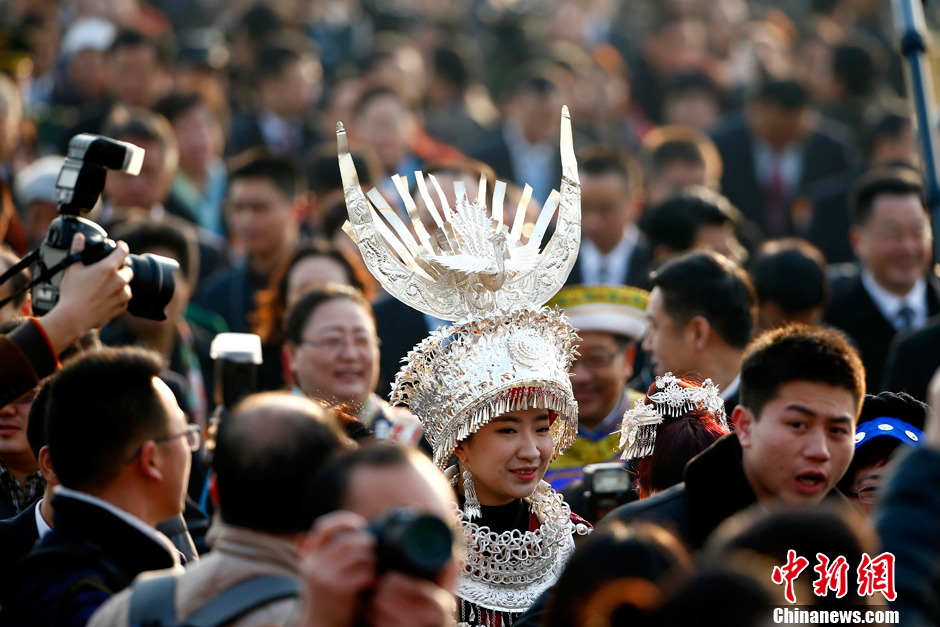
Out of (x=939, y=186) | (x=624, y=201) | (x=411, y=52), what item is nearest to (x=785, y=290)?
(x=939, y=186)

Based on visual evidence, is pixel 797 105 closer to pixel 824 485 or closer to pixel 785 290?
pixel 785 290

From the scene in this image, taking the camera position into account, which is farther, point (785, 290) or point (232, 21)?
point (232, 21)

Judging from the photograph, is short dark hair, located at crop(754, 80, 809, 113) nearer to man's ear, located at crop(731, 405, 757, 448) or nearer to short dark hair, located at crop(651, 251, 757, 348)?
short dark hair, located at crop(651, 251, 757, 348)

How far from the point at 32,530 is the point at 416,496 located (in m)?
1.68

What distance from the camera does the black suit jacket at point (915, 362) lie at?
5.22 meters

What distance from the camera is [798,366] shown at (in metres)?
3.42

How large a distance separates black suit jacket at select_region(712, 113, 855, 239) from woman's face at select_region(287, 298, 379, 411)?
16.9 ft

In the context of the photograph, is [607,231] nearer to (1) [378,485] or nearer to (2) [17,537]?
(2) [17,537]

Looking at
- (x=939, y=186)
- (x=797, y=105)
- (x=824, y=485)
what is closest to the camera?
(x=824, y=485)

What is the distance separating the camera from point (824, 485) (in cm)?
336

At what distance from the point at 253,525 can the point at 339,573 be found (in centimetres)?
56

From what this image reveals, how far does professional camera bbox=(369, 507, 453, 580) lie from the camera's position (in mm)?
1987

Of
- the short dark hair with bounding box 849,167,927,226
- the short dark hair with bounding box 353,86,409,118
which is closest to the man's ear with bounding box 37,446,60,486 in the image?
the short dark hair with bounding box 849,167,927,226

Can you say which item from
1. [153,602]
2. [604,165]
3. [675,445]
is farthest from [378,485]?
[604,165]
